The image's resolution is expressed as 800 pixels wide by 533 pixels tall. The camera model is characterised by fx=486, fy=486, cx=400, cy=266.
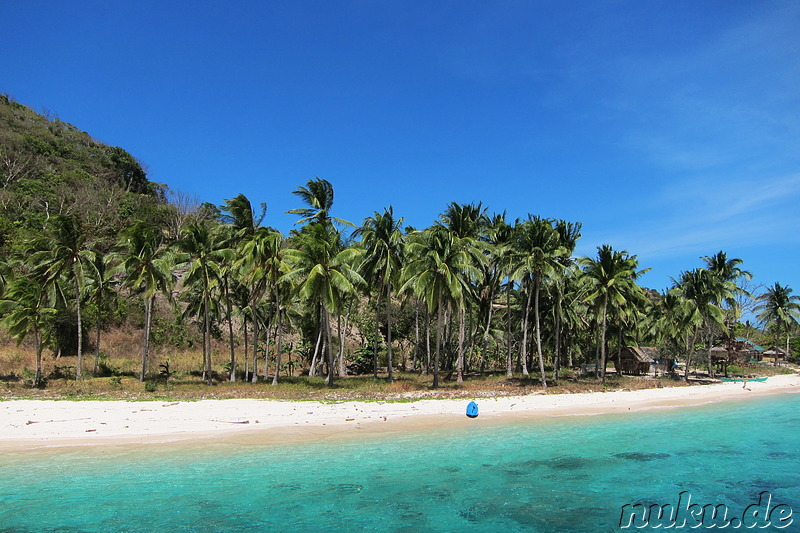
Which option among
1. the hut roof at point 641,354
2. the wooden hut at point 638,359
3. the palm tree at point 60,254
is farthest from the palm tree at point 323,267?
the wooden hut at point 638,359

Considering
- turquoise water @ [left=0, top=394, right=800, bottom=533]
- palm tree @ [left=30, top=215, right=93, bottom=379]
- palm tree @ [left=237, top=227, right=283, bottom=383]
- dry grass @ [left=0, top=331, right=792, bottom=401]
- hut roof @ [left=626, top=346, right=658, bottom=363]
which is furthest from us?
hut roof @ [left=626, top=346, right=658, bottom=363]

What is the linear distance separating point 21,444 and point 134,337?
29.6 metres

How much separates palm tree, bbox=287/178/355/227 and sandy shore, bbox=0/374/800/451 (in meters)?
11.9

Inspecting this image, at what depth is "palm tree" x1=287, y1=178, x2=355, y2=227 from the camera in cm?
2983

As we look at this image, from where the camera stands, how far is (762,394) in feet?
115

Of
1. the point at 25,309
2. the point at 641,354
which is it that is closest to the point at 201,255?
the point at 25,309

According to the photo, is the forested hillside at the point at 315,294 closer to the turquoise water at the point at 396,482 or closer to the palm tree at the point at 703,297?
the palm tree at the point at 703,297

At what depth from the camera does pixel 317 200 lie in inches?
1185

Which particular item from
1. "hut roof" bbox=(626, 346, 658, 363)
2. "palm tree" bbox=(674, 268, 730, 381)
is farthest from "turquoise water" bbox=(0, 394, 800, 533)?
"hut roof" bbox=(626, 346, 658, 363)

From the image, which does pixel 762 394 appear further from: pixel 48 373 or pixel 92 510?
pixel 48 373

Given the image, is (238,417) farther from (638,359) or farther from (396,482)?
(638,359)

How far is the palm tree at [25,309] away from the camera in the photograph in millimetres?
25578

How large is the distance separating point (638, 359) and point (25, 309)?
48.7 metres

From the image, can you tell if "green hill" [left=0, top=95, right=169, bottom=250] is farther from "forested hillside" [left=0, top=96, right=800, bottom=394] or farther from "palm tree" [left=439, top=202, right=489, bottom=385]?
"palm tree" [left=439, top=202, right=489, bottom=385]
